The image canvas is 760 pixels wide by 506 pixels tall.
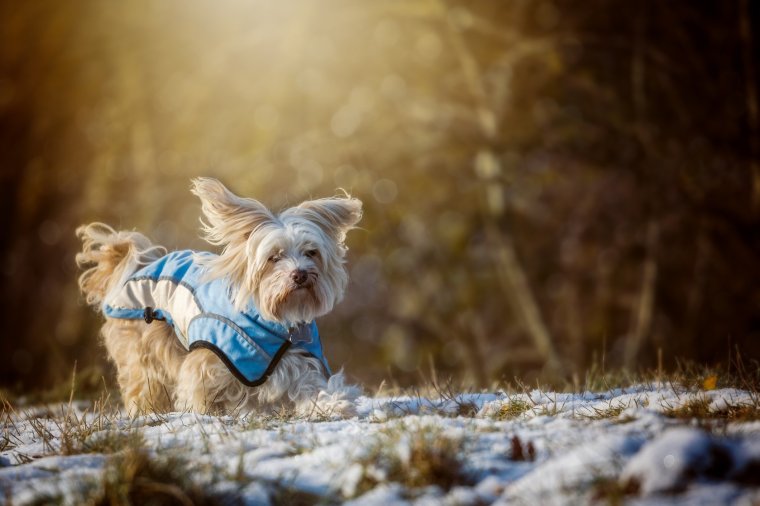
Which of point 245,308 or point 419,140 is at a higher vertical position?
point 419,140

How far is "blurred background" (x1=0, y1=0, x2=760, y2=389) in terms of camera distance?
43.4 ft

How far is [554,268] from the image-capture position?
1725cm

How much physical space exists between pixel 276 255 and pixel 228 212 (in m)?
0.46

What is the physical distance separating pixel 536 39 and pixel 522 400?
33.1 ft

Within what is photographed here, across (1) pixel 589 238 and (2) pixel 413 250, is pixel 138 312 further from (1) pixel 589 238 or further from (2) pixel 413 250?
(1) pixel 589 238

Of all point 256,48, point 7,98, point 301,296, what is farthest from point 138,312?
point 7,98

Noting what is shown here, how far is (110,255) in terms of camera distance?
241 inches

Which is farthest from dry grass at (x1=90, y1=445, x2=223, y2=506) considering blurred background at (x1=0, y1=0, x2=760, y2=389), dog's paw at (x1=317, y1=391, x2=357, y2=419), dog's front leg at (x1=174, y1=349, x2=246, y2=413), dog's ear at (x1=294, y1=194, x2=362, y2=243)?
blurred background at (x1=0, y1=0, x2=760, y2=389)

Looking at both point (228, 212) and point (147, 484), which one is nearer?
point (147, 484)

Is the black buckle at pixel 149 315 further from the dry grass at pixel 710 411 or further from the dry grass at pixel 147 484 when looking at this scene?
the dry grass at pixel 710 411

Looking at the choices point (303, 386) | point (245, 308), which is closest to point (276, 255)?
point (245, 308)

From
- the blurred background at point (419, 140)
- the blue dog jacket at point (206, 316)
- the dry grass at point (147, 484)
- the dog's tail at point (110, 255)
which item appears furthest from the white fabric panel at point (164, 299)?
the blurred background at point (419, 140)

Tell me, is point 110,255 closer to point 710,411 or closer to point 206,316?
point 206,316

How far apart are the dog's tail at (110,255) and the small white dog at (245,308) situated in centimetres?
35
